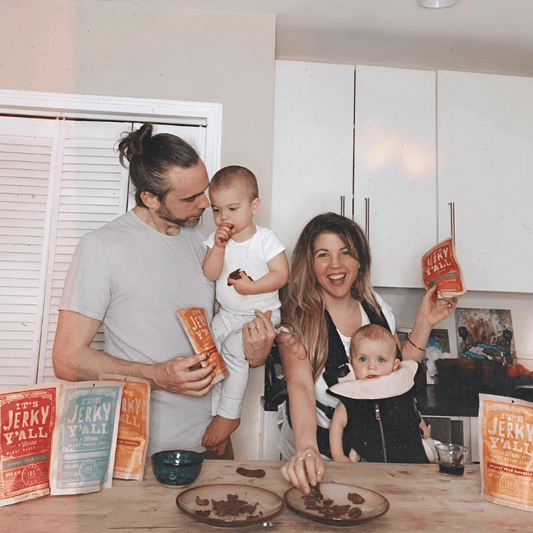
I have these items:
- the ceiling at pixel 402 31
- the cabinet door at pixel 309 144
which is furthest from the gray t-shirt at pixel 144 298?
the ceiling at pixel 402 31

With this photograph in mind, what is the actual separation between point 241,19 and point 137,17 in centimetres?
45

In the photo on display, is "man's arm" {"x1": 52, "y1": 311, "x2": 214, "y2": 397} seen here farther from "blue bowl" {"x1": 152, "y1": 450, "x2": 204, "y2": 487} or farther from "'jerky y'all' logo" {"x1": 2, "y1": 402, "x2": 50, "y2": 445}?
"'jerky y'all' logo" {"x1": 2, "y1": 402, "x2": 50, "y2": 445}

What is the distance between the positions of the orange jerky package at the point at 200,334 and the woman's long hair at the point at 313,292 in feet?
0.92

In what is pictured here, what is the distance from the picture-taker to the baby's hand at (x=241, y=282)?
1663 mm

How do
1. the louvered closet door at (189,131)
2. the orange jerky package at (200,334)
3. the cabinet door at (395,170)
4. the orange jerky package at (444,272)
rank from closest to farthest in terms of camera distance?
the orange jerky package at (200,334), the orange jerky package at (444,272), the louvered closet door at (189,131), the cabinet door at (395,170)

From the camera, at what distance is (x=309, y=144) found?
7.48 feet

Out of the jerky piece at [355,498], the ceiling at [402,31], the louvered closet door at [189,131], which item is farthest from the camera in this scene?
the louvered closet door at [189,131]

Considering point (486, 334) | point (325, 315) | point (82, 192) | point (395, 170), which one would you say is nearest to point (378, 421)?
point (325, 315)

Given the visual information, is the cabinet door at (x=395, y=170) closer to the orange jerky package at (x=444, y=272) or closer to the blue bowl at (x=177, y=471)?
the orange jerky package at (x=444, y=272)

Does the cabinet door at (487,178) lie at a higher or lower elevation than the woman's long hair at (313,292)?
higher

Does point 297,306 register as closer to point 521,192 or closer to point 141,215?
point 141,215

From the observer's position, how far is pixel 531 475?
3.29 ft

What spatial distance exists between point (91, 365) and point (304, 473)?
747 mm

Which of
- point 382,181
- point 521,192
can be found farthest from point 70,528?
point 521,192
